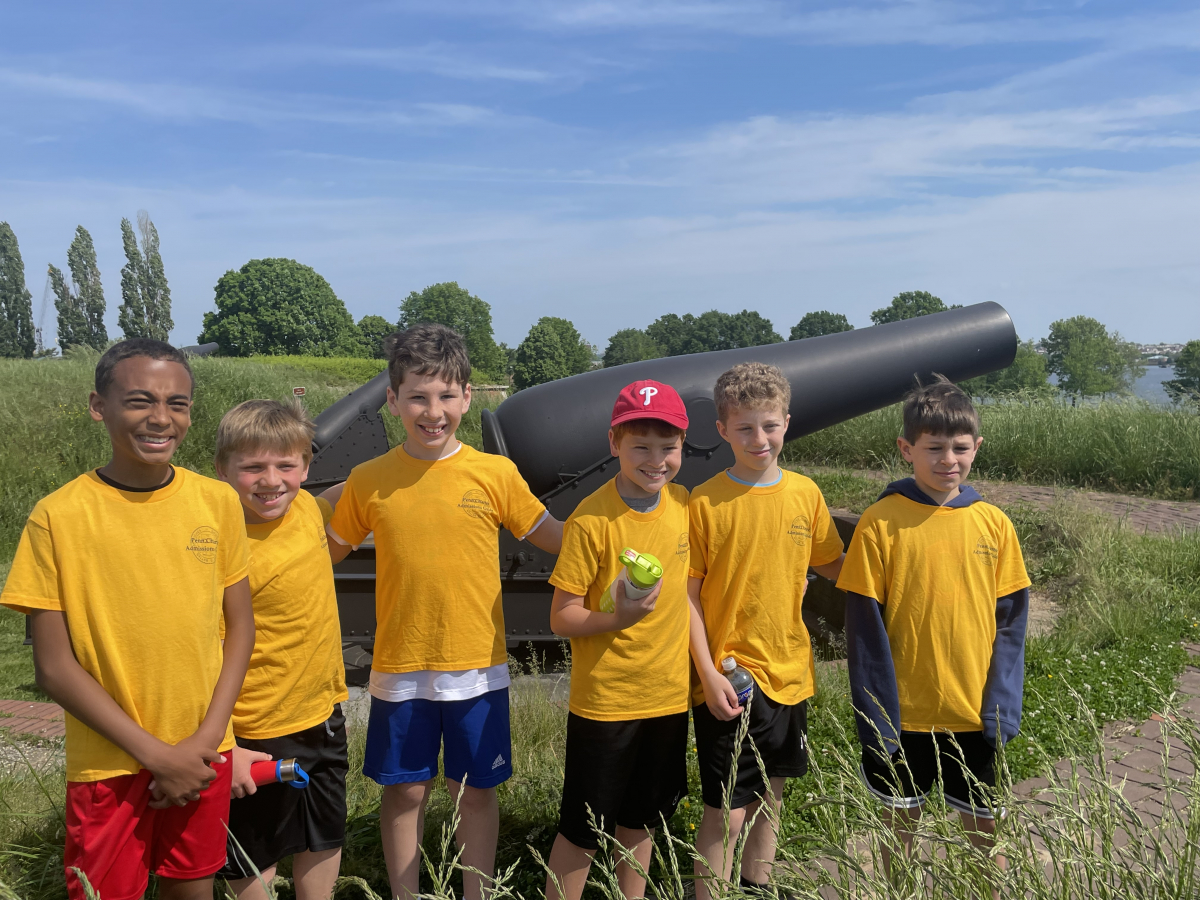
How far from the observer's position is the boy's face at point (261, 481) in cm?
231

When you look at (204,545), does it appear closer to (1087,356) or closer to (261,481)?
(261,481)

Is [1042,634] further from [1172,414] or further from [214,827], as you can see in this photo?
[1172,414]

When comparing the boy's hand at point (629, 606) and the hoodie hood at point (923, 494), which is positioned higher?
the hoodie hood at point (923, 494)

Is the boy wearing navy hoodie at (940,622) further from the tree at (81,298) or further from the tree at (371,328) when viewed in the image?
the tree at (371,328)

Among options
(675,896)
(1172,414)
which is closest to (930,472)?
→ (675,896)

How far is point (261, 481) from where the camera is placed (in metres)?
2.31

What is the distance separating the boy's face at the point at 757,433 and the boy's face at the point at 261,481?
119cm

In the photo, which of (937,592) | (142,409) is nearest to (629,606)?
(937,592)

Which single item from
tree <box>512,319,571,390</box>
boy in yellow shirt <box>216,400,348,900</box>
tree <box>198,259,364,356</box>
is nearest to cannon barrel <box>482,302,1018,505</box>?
boy in yellow shirt <box>216,400,348,900</box>

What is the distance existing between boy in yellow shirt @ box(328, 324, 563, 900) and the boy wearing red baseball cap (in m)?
0.25

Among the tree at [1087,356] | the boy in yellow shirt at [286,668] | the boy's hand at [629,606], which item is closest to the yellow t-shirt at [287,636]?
the boy in yellow shirt at [286,668]

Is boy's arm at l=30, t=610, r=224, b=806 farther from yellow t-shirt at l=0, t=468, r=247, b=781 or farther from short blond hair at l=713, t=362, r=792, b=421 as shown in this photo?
short blond hair at l=713, t=362, r=792, b=421

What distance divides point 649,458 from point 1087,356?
7290 centimetres

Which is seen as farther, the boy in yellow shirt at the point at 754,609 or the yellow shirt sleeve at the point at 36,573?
the boy in yellow shirt at the point at 754,609
